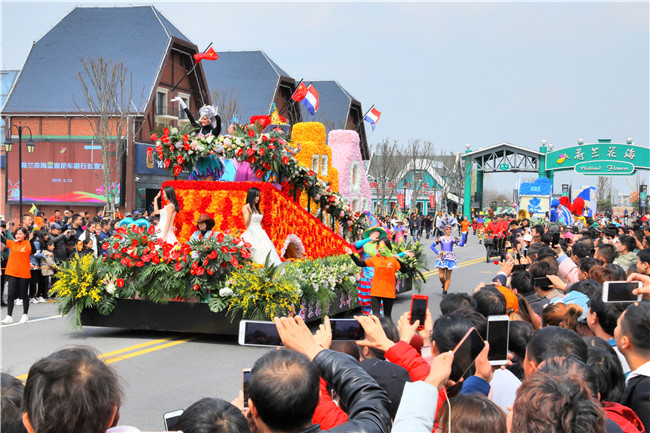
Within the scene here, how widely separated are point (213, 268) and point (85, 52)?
28.1 metres

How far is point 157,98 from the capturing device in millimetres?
34844

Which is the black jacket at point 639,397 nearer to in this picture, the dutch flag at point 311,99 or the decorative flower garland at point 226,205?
the decorative flower garland at point 226,205

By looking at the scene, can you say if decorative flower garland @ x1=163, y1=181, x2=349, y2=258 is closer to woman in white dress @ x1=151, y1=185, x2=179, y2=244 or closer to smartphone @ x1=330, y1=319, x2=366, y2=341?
woman in white dress @ x1=151, y1=185, x2=179, y2=244

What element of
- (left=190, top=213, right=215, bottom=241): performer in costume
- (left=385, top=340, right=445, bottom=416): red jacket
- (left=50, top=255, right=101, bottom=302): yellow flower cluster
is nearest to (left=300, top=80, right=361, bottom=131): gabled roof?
(left=190, top=213, right=215, bottom=241): performer in costume

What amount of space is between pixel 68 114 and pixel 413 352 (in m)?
33.2

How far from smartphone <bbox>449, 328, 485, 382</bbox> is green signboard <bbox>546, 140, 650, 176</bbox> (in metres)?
45.5

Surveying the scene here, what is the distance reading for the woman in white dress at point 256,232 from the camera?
11.3 meters

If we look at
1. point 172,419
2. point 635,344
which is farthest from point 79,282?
point 635,344

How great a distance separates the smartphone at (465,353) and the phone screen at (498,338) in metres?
0.87

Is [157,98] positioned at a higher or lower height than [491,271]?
higher

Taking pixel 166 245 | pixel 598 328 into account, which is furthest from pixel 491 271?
pixel 598 328

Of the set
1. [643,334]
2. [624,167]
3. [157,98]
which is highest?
[157,98]

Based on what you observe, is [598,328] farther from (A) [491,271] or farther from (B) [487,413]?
(A) [491,271]

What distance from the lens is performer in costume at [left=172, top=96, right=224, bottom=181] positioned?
11977 mm
